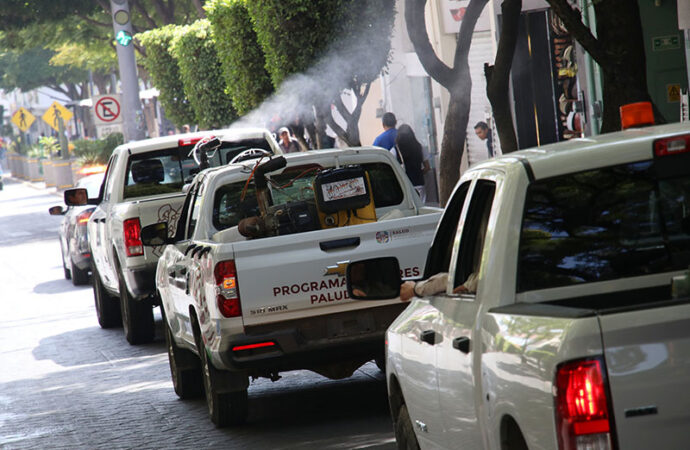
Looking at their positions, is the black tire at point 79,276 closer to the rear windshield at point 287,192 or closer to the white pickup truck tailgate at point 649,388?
the rear windshield at point 287,192

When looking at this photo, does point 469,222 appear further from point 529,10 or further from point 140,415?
point 529,10

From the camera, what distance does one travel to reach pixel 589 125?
1827 cm

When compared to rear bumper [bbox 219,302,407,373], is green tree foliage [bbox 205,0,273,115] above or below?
above

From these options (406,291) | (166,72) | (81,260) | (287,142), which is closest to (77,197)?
(81,260)

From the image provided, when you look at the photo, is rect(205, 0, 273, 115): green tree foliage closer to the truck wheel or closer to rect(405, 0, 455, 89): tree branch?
rect(405, 0, 455, 89): tree branch

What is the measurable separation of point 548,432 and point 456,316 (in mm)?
1129

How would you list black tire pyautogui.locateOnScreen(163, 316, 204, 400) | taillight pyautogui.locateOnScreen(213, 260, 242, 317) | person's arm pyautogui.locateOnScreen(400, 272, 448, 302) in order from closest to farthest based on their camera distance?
1. person's arm pyautogui.locateOnScreen(400, 272, 448, 302)
2. taillight pyautogui.locateOnScreen(213, 260, 242, 317)
3. black tire pyautogui.locateOnScreen(163, 316, 204, 400)

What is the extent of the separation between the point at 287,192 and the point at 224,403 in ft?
6.35

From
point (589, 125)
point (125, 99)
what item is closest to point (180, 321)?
point (589, 125)

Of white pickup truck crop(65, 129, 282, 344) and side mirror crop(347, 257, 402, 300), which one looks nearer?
side mirror crop(347, 257, 402, 300)

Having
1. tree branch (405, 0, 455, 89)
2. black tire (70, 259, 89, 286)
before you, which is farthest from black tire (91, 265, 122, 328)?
black tire (70, 259, 89, 286)

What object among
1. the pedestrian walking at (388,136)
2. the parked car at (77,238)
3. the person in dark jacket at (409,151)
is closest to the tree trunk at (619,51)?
the person in dark jacket at (409,151)

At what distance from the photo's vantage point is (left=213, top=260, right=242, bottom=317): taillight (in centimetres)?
816

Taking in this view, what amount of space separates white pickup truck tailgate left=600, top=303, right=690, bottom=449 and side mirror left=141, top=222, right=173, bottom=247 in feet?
24.6
